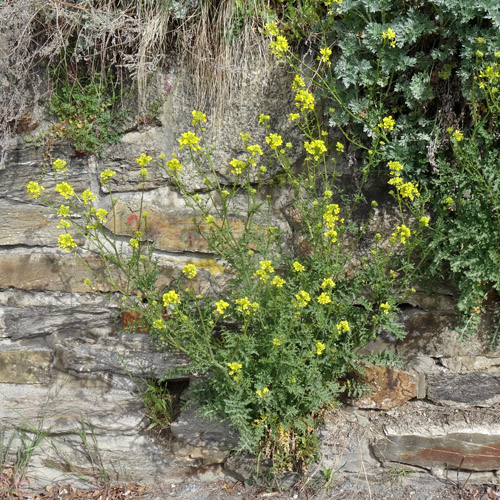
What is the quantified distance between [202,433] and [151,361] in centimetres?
55

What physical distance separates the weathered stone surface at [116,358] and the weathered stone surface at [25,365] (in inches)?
4.1

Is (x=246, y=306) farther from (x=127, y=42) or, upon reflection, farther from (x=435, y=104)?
(x=127, y=42)

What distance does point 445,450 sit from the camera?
328 cm

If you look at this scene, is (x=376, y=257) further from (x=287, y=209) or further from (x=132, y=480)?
(x=132, y=480)

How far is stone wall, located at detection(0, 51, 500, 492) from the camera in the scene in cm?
328

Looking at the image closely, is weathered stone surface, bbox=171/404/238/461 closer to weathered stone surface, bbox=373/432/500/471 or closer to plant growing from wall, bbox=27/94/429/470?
plant growing from wall, bbox=27/94/429/470

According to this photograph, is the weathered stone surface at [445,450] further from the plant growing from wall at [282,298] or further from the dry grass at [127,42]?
the dry grass at [127,42]

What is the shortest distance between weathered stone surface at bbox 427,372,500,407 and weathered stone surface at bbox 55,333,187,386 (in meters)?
1.56

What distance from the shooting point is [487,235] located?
9.25 feet

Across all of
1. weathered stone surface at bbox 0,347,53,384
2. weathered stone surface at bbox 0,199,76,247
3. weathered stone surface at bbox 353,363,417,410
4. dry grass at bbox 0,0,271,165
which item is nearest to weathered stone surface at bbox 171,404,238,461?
weathered stone surface at bbox 353,363,417,410

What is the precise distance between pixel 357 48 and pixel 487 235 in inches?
47.2

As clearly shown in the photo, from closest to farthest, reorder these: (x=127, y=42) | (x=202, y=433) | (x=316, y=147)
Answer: (x=316, y=147) → (x=127, y=42) → (x=202, y=433)

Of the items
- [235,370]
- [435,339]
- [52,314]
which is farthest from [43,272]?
[435,339]

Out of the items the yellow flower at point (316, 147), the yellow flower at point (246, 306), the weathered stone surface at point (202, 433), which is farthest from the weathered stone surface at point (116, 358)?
the yellow flower at point (316, 147)
